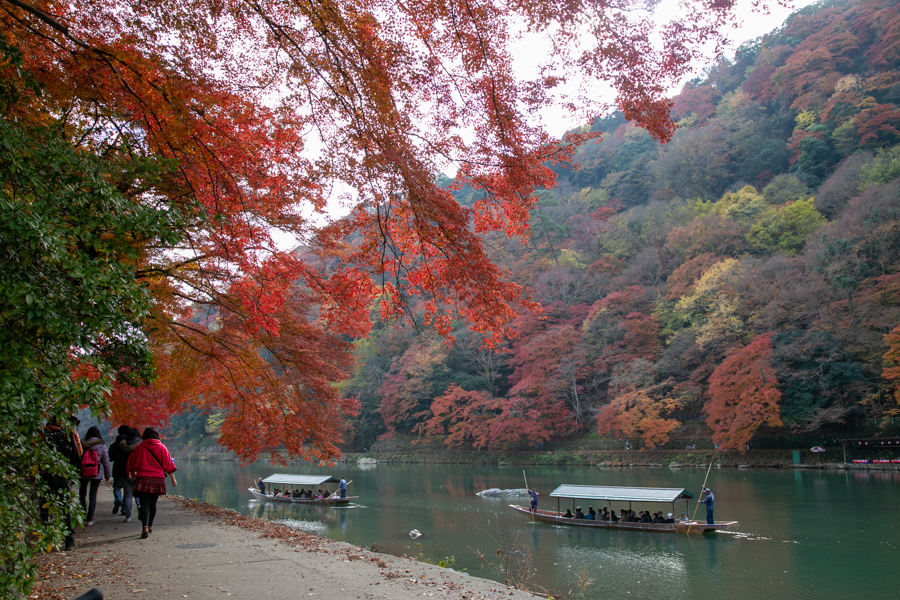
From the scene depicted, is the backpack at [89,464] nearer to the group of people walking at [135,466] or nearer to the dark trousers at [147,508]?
the group of people walking at [135,466]

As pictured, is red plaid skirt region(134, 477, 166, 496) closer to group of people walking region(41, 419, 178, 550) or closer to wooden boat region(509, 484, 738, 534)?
group of people walking region(41, 419, 178, 550)

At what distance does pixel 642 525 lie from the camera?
12906mm

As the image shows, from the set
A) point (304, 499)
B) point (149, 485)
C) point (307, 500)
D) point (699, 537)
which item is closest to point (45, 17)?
point (149, 485)

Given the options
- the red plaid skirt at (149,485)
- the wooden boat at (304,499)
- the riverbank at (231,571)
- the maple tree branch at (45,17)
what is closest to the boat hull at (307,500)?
the wooden boat at (304,499)

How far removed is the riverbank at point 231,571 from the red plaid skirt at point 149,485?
0.59 metres

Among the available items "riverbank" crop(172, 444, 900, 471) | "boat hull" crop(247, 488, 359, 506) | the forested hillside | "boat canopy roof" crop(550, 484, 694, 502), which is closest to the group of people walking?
the forested hillside

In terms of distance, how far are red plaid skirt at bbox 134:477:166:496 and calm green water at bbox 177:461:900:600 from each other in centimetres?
556

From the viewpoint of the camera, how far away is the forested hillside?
2275 cm

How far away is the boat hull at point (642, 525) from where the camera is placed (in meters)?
12.2

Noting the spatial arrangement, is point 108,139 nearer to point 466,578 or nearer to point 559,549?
point 466,578

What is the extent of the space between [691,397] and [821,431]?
527 centimetres

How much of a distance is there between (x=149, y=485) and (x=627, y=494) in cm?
1107

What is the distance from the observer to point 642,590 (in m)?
8.70

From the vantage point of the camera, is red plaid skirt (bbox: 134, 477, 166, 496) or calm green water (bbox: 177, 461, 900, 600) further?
calm green water (bbox: 177, 461, 900, 600)
